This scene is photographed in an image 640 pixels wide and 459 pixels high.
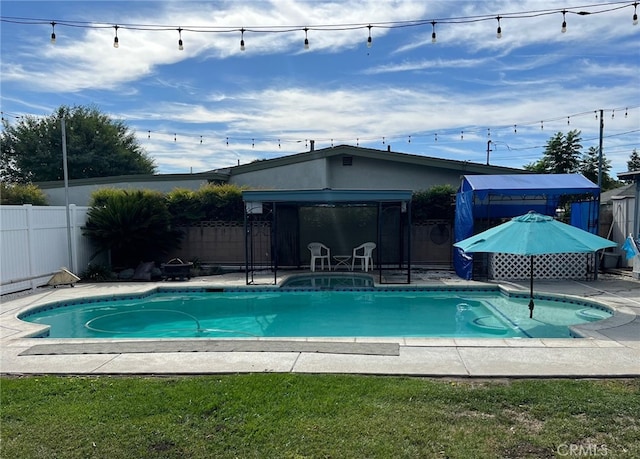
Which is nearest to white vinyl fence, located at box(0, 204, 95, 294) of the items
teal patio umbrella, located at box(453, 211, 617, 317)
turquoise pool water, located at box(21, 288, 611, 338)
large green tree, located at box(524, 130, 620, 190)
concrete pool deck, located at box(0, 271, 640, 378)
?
turquoise pool water, located at box(21, 288, 611, 338)

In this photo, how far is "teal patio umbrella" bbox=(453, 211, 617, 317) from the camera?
6.93 meters

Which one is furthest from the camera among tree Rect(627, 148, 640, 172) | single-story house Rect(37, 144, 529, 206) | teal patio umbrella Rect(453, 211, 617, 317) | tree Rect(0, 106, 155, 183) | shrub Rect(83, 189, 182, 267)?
tree Rect(627, 148, 640, 172)

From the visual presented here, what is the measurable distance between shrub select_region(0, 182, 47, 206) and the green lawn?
1215 centimetres

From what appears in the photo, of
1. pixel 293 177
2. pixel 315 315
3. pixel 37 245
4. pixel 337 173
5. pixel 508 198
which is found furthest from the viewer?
pixel 293 177

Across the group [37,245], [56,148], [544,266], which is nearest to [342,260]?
[544,266]

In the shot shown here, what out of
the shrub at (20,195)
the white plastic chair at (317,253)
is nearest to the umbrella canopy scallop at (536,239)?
the white plastic chair at (317,253)

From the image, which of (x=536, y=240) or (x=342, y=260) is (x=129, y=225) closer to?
(x=342, y=260)

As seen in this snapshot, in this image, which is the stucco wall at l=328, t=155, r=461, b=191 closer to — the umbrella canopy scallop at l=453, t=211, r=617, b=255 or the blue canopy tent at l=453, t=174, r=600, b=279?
the blue canopy tent at l=453, t=174, r=600, b=279

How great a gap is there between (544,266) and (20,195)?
1621 centimetres

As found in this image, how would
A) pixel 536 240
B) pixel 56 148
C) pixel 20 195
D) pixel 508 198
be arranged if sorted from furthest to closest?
pixel 56 148 < pixel 20 195 < pixel 508 198 < pixel 536 240

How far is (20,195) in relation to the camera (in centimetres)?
1448

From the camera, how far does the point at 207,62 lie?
12.5 metres

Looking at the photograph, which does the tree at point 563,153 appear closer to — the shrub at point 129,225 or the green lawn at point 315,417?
the shrub at point 129,225

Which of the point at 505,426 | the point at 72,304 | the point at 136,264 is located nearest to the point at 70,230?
the point at 136,264
